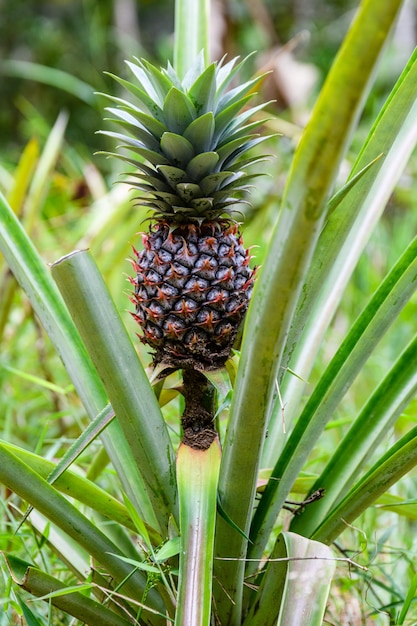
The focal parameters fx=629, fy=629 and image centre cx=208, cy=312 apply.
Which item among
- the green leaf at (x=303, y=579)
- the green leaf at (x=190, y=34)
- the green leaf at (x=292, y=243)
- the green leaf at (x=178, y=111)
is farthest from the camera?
the green leaf at (x=190, y=34)

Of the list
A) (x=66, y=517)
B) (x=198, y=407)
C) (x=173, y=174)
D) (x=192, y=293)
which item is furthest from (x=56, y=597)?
(x=173, y=174)

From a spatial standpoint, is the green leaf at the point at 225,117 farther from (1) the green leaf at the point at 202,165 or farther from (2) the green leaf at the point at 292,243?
(2) the green leaf at the point at 292,243

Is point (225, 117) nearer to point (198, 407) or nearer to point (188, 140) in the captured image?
point (188, 140)

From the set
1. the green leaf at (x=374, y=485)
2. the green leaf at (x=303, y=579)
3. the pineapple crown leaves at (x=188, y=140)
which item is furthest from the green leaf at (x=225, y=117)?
the green leaf at (x=303, y=579)

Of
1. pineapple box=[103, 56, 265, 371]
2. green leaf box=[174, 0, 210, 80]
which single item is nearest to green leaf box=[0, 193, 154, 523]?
pineapple box=[103, 56, 265, 371]

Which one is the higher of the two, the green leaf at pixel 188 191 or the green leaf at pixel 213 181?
the green leaf at pixel 213 181

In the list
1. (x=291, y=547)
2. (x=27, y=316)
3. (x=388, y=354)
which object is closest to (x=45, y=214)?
(x=27, y=316)

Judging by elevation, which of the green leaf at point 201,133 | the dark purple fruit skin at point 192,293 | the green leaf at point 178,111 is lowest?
the dark purple fruit skin at point 192,293

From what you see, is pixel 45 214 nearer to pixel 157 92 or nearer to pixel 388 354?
pixel 388 354
